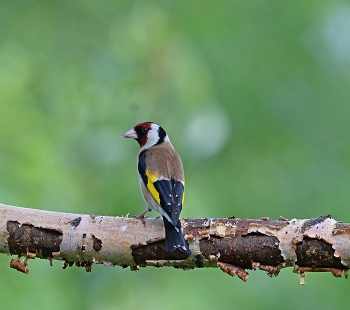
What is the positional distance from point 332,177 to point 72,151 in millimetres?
2729

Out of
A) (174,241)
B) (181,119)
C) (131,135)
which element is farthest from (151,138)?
(174,241)

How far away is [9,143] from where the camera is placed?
5969 millimetres

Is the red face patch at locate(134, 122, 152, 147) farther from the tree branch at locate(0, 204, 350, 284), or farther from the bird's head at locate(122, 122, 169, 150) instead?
the tree branch at locate(0, 204, 350, 284)

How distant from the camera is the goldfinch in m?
3.89

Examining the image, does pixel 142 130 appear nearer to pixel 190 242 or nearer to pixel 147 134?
pixel 147 134

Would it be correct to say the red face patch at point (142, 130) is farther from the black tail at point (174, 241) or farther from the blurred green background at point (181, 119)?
the black tail at point (174, 241)

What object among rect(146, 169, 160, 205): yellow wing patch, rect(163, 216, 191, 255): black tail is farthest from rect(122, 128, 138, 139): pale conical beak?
rect(163, 216, 191, 255): black tail

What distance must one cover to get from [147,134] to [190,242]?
1.94 metres

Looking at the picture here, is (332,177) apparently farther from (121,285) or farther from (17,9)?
(17,9)

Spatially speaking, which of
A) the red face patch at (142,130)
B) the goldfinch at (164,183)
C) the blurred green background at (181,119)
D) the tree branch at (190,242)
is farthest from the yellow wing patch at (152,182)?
the blurred green background at (181,119)

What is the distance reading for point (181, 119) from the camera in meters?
6.45

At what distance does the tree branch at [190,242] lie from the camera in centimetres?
375

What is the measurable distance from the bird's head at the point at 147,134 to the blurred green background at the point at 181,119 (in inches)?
17.9

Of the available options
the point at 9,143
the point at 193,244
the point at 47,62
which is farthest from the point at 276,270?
the point at 47,62
